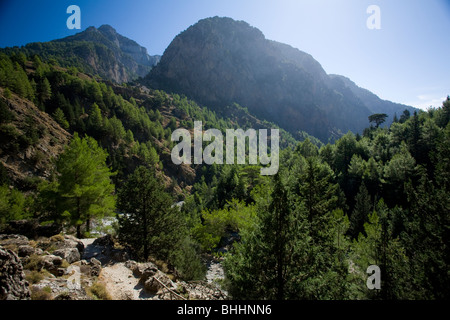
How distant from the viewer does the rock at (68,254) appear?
11.2 metres

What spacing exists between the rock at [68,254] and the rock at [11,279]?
5.46 m

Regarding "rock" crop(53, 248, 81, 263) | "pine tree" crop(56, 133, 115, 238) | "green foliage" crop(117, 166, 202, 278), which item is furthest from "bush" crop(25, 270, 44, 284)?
"pine tree" crop(56, 133, 115, 238)

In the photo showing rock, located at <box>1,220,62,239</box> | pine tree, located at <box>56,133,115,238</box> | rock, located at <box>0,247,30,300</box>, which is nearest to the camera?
rock, located at <box>0,247,30,300</box>

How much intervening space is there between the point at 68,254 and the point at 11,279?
6.22 m

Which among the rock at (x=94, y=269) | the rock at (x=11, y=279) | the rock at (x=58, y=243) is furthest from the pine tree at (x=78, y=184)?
the rock at (x=11, y=279)

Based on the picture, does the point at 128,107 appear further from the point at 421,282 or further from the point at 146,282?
the point at 421,282

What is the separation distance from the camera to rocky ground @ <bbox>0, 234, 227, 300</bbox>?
6.45 meters

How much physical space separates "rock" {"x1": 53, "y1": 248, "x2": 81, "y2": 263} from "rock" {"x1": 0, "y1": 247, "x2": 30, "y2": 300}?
5.46 m

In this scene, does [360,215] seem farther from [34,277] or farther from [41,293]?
[34,277]

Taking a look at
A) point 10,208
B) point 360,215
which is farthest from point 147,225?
point 360,215

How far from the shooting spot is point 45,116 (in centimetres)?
6288

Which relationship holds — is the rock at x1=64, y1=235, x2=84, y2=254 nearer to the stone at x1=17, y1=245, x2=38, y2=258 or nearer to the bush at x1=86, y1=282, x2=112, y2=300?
the stone at x1=17, y1=245, x2=38, y2=258
